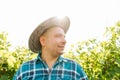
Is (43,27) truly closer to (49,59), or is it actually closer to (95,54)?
(49,59)

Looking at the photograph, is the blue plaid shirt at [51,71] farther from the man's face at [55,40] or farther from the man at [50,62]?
the man's face at [55,40]

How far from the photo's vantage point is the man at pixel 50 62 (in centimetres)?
399

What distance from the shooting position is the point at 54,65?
13.3 feet

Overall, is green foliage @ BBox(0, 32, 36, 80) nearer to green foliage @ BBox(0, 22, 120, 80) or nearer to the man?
green foliage @ BBox(0, 22, 120, 80)

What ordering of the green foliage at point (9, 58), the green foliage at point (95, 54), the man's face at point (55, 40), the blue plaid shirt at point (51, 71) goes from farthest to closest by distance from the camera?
1. the green foliage at point (95, 54)
2. the green foliage at point (9, 58)
3. the blue plaid shirt at point (51, 71)
4. the man's face at point (55, 40)

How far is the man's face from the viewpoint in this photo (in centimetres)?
389

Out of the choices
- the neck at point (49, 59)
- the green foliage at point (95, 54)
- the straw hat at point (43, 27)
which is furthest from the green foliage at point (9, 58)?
the neck at point (49, 59)

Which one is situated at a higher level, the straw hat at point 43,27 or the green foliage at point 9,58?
the straw hat at point 43,27

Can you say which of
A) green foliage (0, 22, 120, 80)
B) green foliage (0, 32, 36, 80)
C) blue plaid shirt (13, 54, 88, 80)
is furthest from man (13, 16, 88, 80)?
green foliage (0, 22, 120, 80)

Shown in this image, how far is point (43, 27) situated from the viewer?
161 inches

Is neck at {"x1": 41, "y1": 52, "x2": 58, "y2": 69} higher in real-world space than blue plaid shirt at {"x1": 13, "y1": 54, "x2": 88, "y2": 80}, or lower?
higher

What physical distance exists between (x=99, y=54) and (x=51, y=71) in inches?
162

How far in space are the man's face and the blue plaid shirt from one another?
6.9 inches

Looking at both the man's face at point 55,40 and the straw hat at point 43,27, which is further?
the straw hat at point 43,27
